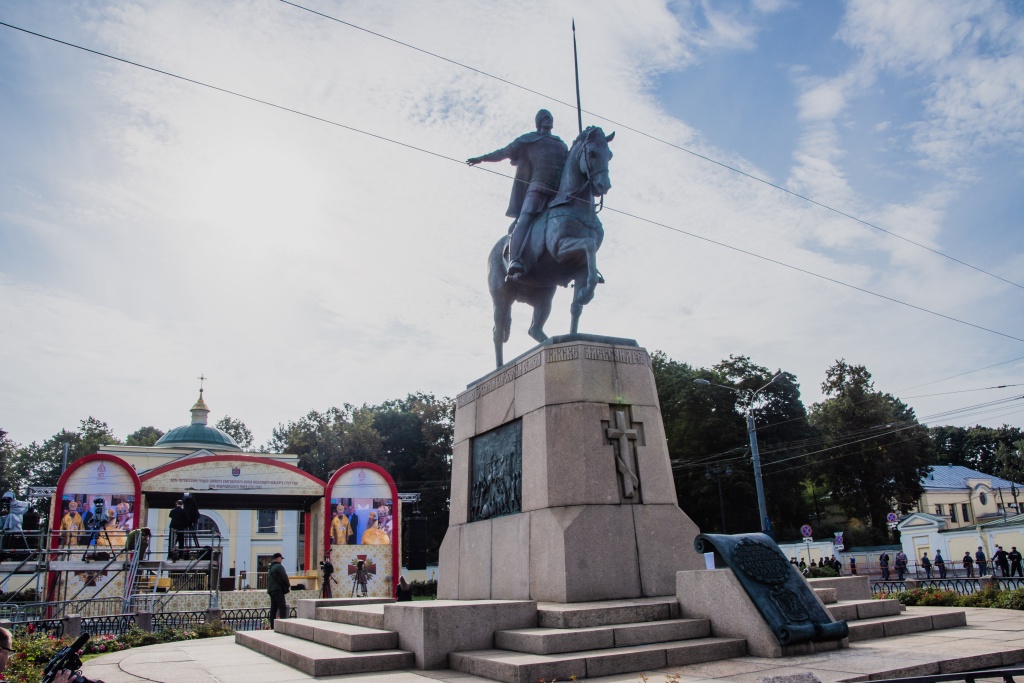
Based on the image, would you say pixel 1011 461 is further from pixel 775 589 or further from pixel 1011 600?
pixel 775 589

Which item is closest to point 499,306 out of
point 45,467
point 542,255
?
point 542,255

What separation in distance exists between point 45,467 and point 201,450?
2631 centimetres

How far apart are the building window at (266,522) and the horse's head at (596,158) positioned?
45.4 meters

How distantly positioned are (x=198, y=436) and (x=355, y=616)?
5279 cm

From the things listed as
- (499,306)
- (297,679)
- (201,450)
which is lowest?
(297,679)

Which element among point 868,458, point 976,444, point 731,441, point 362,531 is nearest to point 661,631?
point 362,531

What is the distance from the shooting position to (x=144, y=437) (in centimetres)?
7581

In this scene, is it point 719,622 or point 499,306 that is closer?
point 719,622

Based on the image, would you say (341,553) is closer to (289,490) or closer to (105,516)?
(289,490)

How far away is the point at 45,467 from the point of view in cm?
6838

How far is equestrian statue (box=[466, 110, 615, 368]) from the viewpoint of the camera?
10211 mm

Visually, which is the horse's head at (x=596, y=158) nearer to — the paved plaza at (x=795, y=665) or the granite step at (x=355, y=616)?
the granite step at (x=355, y=616)

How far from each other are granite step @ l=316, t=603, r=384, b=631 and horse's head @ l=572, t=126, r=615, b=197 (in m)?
5.87

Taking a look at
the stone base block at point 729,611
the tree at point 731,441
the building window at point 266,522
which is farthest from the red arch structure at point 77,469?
the tree at point 731,441
